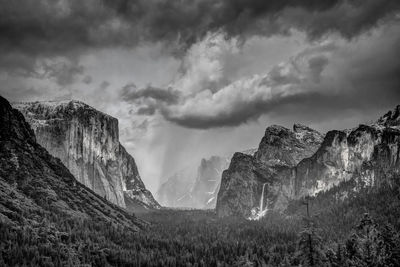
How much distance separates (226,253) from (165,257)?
102ft

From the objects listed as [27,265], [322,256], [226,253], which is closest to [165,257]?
[226,253]

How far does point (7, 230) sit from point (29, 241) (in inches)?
348

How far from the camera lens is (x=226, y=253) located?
18662 cm

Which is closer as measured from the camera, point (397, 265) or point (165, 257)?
point (397, 265)

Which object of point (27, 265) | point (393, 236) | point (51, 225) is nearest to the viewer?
point (393, 236)

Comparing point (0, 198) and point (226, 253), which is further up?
point (0, 198)

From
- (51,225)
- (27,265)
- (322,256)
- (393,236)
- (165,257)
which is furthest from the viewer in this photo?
(51,225)

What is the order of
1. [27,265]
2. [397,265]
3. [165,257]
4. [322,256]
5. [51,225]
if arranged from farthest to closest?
[51,225]
[165,257]
[27,265]
[397,265]
[322,256]

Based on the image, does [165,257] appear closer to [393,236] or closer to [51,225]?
[51,225]

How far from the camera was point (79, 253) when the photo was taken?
15800 cm

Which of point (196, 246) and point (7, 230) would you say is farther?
point (196, 246)

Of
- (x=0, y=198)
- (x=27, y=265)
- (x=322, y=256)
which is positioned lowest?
(x=27, y=265)

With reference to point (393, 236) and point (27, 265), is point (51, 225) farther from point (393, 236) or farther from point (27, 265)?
point (393, 236)

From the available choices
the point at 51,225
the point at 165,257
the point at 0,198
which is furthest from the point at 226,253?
the point at 0,198
